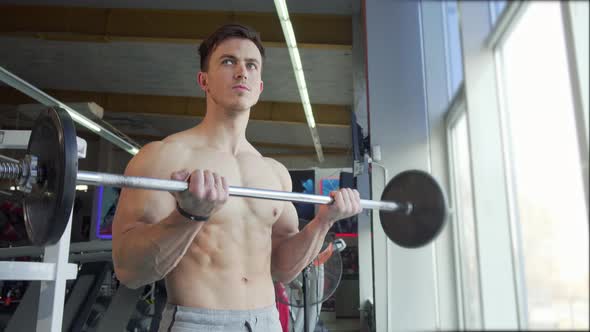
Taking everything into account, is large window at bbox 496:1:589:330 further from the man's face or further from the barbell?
the man's face

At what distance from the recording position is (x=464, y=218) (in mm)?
653

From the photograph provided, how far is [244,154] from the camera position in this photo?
1985 mm

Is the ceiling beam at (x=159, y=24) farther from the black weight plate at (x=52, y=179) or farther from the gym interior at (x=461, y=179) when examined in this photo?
the black weight plate at (x=52, y=179)

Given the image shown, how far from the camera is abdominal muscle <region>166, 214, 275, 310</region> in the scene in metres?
1.64

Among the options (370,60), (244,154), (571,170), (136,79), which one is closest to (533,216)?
(571,170)

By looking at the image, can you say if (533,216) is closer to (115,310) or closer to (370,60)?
(370,60)

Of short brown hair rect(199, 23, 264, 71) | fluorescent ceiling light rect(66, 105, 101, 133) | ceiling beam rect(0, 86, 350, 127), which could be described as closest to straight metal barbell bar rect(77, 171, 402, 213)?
short brown hair rect(199, 23, 264, 71)

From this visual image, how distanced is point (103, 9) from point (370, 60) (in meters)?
4.73

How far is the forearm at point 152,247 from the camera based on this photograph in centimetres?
139

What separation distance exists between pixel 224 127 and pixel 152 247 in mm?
635

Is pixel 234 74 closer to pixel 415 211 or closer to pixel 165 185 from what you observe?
pixel 165 185

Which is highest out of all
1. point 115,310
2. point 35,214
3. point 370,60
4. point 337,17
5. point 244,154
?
point 337,17

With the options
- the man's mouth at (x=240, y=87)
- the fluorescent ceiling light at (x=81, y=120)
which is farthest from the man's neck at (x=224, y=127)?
the fluorescent ceiling light at (x=81, y=120)

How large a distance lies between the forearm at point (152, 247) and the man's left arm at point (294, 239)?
17.7 inches
